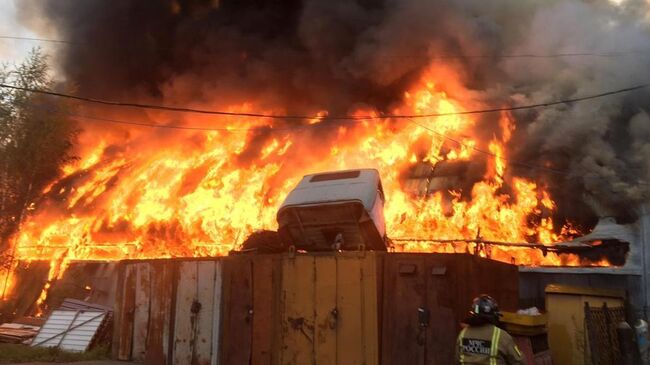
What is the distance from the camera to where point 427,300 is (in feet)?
20.9

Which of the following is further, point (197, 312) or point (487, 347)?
point (197, 312)

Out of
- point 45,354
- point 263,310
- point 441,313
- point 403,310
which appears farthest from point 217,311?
point 45,354

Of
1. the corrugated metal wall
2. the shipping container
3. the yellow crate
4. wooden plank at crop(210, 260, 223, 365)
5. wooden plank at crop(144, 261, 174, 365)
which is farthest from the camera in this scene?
wooden plank at crop(144, 261, 174, 365)

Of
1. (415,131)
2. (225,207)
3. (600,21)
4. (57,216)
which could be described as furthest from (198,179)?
(600,21)

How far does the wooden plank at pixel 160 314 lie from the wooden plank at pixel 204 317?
25.0 inches

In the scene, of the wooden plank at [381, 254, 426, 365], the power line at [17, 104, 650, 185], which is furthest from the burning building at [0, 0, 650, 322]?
the wooden plank at [381, 254, 426, 365]

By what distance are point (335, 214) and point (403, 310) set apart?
2.23 metres

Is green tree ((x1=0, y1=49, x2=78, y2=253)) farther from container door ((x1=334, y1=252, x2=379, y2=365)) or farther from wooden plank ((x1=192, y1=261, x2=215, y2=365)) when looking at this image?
container door ((x1=334, y1=252, x2=379, y2=365))

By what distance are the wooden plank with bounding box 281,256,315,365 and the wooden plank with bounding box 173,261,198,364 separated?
6.14 feet

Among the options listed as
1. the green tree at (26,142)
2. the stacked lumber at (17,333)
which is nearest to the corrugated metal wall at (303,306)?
the stacked lumber at (17,333)

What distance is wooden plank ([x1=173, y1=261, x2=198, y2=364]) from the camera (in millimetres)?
8337

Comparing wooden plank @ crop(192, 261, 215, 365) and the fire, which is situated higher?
the fire

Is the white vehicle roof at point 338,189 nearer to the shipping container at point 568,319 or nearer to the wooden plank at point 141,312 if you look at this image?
the wooden plank at point 141,312

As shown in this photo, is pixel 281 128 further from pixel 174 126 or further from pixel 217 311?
pixel 217 311
